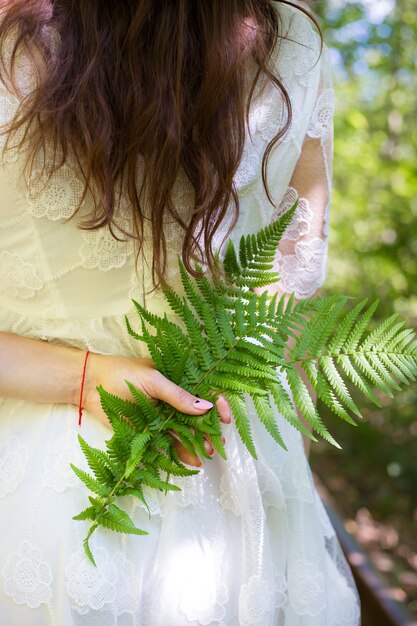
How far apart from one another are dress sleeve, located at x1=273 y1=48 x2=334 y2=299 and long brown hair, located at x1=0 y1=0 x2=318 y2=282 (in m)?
0.28

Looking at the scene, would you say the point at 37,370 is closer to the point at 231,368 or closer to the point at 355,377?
the point at 231,368

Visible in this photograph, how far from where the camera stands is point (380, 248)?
4.91 m

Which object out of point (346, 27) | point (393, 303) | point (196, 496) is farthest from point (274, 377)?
point (346, 27)

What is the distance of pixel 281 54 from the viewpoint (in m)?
1.52

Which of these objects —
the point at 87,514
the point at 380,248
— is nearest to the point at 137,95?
the point at 87,514

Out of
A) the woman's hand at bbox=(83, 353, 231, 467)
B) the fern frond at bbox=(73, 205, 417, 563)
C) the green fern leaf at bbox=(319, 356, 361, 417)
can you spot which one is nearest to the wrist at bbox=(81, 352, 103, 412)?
the woman's hand at bbox=(83, 353, 231, 467)

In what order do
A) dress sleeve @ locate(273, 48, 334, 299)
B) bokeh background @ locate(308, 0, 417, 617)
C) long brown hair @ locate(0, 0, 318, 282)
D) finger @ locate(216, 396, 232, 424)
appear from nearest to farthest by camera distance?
long brown hair @ locate(0, 0, 318, 282)
finger @ locate(216, 396, 232, 424)
dress sleeve @ locate(273, 48, 334, 299)
bokeh background @ locate(308, 0, 417, 617)

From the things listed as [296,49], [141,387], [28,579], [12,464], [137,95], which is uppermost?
[296,49]

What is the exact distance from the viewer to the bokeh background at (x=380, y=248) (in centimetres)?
487

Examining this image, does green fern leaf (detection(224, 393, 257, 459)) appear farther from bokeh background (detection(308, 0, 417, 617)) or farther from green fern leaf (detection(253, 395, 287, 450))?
bokeh background (detection(308, 0, 417, 617))

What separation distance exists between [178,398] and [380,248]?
3.83 m

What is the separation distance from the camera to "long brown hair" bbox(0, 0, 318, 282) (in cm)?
130

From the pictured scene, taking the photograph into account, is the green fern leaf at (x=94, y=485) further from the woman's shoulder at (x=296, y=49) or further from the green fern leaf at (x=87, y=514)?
the woman's shoulder at (x=296, y=49)

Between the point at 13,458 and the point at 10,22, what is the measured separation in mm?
901
